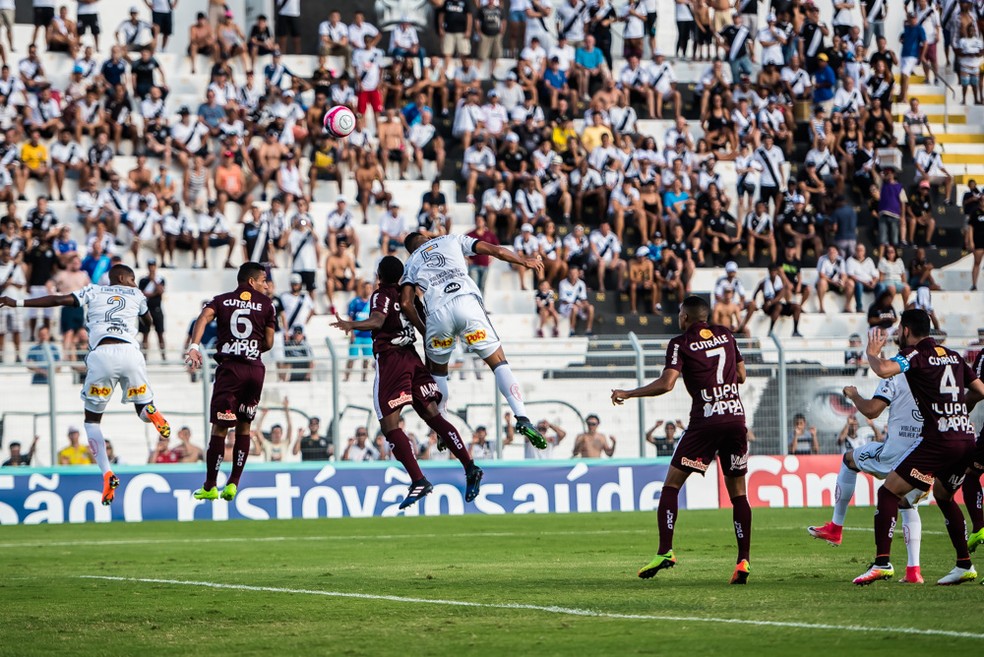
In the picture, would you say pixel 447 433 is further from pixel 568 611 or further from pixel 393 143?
pixel 393 143

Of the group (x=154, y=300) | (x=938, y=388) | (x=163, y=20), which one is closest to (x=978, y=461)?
(x=938, y=388)

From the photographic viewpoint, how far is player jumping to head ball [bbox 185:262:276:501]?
16.1 meters

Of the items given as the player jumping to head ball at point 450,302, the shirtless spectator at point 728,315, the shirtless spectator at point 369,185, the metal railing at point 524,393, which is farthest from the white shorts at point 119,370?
the shirtless spectator at point 728,315

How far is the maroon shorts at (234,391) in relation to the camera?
16.4 m

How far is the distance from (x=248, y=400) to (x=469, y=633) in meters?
7.55

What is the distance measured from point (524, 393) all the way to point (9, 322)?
28.9 ft

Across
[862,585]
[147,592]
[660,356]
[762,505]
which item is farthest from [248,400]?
[762,505]

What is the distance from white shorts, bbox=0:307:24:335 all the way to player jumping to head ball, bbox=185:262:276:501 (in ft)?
33.8

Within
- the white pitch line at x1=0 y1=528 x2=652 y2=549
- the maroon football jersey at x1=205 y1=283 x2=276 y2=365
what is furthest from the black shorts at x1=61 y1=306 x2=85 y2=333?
the maroon football jersey at x1=205 y1=283 x2=276 y2=365

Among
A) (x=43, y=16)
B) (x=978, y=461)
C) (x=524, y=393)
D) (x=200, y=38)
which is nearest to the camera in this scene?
(x=978, y=461)

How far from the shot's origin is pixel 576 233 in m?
31.2

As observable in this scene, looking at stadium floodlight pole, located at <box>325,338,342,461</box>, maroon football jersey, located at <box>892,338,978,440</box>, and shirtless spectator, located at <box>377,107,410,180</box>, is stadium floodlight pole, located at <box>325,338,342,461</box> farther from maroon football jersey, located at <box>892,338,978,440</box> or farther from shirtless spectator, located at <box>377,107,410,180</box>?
maroon football jersey, located at <box>892,338,978,440</box>

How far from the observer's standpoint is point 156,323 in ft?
87.0

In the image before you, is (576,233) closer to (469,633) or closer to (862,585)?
(862,585)
